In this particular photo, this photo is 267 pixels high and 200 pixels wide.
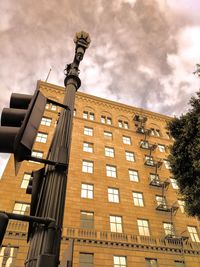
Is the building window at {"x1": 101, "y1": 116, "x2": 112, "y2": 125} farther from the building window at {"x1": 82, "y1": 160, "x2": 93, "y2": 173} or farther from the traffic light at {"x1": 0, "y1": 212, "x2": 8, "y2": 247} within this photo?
the traffic light at {"x1": 0, "y1": 212, "x2": 8, "y2": 247}

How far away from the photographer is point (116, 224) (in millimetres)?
23359

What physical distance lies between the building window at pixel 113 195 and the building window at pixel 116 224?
78.6 inches

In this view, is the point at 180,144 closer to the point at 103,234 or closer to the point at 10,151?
the point at 103,234

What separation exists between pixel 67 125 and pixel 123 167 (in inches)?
1035

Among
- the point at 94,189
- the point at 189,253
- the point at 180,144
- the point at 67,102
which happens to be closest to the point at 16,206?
the point at 94,189

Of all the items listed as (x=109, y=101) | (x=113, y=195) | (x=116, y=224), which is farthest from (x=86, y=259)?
(x=109, y=101)

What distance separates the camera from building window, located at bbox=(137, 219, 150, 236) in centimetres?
2372

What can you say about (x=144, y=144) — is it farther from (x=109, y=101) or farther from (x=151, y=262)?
(x=151, y=262)

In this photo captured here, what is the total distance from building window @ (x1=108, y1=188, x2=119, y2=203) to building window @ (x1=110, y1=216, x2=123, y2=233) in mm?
1997

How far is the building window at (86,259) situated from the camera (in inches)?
770

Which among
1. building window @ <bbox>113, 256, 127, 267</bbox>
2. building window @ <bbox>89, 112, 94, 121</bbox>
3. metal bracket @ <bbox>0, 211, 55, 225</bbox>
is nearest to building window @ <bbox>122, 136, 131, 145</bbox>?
building window @ <bbox>89, 112, 94, 121</bbox>

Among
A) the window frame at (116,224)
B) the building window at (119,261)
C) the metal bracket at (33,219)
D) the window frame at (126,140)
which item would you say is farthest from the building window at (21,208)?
the metal bracket at (33,219)

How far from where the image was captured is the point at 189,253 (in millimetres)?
23344

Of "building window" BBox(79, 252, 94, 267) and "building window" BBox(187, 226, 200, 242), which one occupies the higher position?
"building window" BBox(187, 226, 200, 242)
